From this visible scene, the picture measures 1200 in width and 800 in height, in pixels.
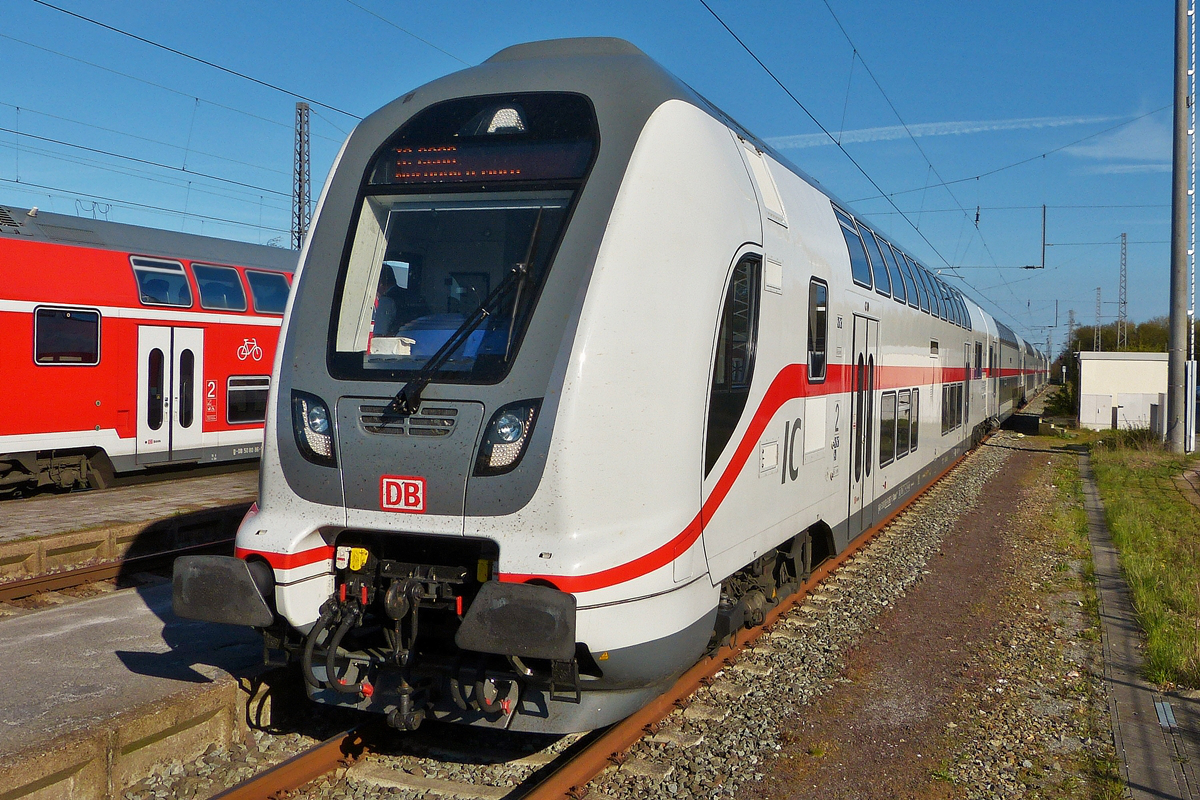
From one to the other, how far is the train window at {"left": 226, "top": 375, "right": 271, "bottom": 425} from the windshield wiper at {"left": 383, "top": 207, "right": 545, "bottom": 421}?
35.8 feet

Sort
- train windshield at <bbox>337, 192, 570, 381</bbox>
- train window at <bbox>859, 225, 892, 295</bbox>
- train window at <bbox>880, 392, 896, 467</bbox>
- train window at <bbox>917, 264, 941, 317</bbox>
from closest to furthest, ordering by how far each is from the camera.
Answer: train windshield at <bbox>337, 192, 570, 381</bbox>
train window at <bbox>859, 225, 892, 295</bbox>
train window at <bbox>880, 392, 896, 467</bbox>
train window at <bbox>917, 264, 941, 317</bbox>

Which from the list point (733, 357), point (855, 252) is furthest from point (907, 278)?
point (733, 357)

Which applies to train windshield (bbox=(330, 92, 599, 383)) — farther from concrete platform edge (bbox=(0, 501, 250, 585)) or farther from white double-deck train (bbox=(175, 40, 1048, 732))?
concrete platform edge (bbox=(0, 501, 250, 585))

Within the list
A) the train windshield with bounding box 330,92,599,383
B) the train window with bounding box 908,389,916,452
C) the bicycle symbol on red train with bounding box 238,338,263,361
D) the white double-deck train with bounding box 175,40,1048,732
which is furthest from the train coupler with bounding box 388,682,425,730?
the bicycle symbol on red train with bounding box 238,338,263,361

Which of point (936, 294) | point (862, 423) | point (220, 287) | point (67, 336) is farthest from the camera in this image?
point (220, 287)

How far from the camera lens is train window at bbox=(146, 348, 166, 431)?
1314 cm

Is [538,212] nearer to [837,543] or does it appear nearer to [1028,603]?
[837,543]

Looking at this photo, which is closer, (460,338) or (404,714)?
(404,714)

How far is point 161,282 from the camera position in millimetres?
13344

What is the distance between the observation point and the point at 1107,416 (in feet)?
99.7

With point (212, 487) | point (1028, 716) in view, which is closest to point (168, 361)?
point (212, 487)

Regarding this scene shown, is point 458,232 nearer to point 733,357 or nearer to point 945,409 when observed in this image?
point 733,357

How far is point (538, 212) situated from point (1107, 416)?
30.6m

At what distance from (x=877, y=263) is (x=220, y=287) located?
387 inches
